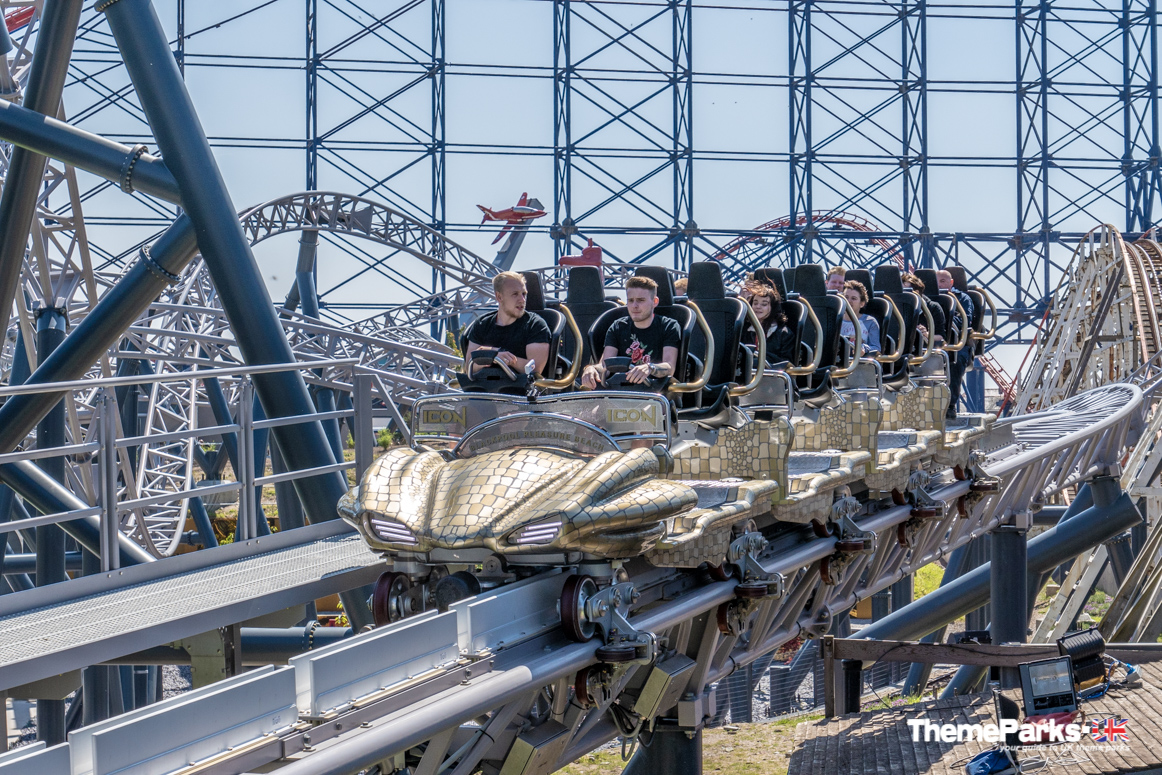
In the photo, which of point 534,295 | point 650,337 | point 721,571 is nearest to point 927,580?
point 534,295

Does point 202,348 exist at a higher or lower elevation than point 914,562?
higher

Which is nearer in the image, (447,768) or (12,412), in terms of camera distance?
(447,768)

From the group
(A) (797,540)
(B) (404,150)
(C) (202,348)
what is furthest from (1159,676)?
(B) (404,150)

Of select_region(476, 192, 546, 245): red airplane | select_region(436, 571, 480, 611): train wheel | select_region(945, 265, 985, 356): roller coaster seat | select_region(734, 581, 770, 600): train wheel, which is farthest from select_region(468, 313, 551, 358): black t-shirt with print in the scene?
select_region(476, 192, 546, 245): red airplane

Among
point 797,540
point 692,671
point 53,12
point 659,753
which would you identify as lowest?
point 659,753

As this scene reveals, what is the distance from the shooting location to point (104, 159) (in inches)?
225

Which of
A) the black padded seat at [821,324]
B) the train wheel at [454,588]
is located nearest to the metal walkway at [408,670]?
the train wheel at [454,588]

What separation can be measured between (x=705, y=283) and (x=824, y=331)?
127 centimetres

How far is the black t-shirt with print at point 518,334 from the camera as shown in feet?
15.1

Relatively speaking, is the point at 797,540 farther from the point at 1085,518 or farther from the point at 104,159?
the point at 1085,518

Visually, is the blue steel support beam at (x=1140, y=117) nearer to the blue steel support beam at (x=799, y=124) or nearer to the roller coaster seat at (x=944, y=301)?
the blue steel support beam at (x=799, y=124)

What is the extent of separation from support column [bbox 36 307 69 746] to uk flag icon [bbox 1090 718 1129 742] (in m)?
5.05

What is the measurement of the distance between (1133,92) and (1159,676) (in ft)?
64.7

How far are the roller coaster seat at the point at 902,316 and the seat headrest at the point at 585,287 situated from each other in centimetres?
229
